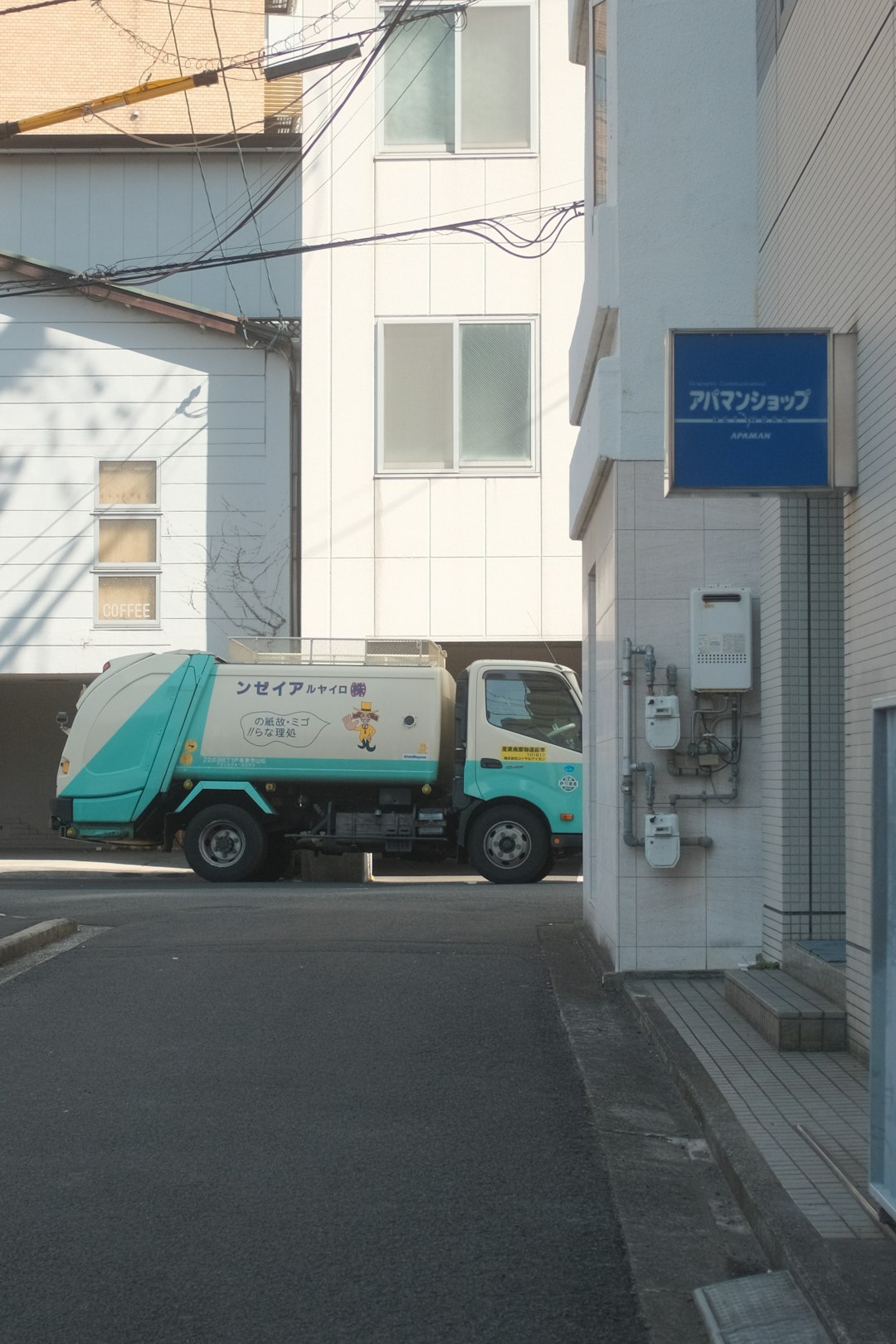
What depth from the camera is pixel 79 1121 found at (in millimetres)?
6016

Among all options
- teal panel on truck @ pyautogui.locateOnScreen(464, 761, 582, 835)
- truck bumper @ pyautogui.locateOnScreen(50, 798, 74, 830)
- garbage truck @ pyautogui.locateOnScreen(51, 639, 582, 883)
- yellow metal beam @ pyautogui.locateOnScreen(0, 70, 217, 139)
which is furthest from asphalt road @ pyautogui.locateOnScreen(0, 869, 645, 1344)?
yellow metal beam @ pyautogui.locateOnScreen(0, 70, 217, 139)

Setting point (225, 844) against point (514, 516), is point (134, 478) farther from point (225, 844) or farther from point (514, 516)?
point (225, 844)

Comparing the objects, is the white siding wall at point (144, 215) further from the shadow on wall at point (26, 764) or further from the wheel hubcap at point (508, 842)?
the wheel hubcap at point (508, 842)

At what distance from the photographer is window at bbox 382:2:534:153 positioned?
2122 cm

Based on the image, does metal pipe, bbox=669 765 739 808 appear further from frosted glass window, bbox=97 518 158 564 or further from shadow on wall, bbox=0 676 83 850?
shadow on wall, bbox=0 676 83 850

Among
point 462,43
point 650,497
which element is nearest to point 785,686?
point 650,497

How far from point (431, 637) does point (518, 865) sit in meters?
4.88

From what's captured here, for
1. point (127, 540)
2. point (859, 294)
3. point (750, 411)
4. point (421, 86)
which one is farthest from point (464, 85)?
point (859, 294)

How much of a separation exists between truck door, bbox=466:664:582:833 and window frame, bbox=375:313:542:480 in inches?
172

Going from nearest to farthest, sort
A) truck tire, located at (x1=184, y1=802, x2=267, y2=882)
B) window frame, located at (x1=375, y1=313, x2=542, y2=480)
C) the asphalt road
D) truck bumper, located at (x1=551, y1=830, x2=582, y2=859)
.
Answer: the asphalt road, truck bumper, located at (x1=551, y1=830, x2=582, y2=859), truck tire, located at (x1=184, y1=802, x2=267, y2=882), window frame, located at (x1=375, y1=313, x2=542, y2=480)

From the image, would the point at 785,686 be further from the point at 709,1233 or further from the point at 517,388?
the point at 517,388

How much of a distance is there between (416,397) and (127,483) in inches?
177

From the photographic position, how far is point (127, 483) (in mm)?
22062

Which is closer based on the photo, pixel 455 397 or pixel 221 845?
pixel 221 845
